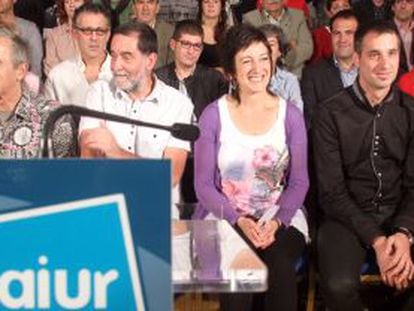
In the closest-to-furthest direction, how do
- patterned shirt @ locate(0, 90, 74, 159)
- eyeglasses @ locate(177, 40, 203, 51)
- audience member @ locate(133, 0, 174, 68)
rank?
patterned shirt @ locate(0, 90, 74, 159) → eyeglasses @ locate(177, 40, 203, 51) → audience member @ locate(133, 0, 174, 68)

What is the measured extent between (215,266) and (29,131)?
124 cm

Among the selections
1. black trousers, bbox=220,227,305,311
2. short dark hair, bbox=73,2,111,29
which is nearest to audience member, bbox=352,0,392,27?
short dark hair, bbox=73,2,111,29

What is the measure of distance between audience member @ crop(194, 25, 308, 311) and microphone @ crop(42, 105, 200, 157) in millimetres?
1354

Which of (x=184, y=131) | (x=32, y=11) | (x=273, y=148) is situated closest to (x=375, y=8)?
(x=32, y=11)

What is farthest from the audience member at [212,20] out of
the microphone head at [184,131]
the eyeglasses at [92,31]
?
the microphone head at [184,131]

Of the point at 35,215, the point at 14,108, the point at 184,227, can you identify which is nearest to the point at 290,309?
the point at 184,227

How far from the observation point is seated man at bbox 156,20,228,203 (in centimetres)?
439

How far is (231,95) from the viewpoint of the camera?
3346mm

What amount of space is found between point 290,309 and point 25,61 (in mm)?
1270

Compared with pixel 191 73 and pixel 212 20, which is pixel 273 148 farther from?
pixel 212 20

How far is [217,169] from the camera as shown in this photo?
3.23m

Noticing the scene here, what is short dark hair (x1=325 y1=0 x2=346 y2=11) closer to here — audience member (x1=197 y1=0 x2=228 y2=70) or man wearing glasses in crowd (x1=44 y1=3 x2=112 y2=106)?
audience member (x1=197 y1=0 x2=228 y2=70)

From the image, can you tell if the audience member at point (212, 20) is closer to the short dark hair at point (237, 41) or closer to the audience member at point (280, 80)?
the audience member at point (280, 80)

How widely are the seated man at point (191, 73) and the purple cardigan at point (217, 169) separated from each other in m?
1.09
